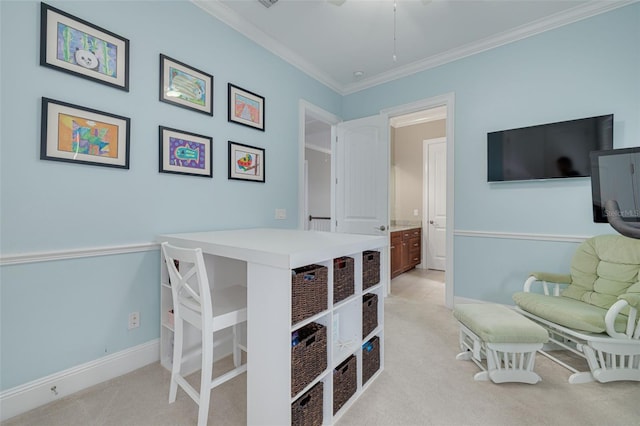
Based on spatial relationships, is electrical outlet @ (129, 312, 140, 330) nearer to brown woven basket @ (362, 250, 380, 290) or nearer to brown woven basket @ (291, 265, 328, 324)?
brown woven basket @ (291, 265, 328, 324)

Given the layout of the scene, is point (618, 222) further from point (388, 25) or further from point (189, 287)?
point (388, 25)

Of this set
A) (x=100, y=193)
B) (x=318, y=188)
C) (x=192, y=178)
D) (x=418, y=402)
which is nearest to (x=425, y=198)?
(x=318, y=188)

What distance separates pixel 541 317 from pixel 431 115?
3995mm

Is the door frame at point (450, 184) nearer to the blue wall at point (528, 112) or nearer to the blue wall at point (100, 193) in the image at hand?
the blue wall at point (528, 112)

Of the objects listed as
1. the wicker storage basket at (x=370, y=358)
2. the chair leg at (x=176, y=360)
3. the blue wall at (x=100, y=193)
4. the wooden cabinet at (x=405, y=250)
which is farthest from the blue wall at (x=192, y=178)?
the wicker storage basket at (x=370, y=358)

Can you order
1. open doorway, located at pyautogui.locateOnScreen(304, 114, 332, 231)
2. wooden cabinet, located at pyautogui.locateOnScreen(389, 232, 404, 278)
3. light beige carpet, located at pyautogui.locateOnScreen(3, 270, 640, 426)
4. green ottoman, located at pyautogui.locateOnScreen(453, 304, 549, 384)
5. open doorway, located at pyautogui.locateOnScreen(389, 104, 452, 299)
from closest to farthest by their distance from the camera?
light beige carpet, located at pyautogui.locateOnScreen(3, 270, 640, 426)
green ottoman, located at pyautogui.locateOnScreen(453, 304, 549, 384)
wooden cabinet, located at pyautogui.locateOnScreen(389, 232, 404, 278)
open doorway, located at pyautogui.locateOnScreen(389, 104, 452, 299)
open doorway, located at pyautogui.locateOnScreen(304, 114, 332, 231)

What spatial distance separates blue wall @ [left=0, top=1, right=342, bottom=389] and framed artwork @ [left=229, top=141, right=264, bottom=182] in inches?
2.7

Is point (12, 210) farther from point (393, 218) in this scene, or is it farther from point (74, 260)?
point (393, 218)

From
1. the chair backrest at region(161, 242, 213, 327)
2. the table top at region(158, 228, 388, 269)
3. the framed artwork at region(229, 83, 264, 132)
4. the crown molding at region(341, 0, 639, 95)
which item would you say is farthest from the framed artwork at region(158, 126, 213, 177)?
the crown molding at region(341, 0, 639, 95)

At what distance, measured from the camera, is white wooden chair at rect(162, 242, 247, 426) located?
1326mm

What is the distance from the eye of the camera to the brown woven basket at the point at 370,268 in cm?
175

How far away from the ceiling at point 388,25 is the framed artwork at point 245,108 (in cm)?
58

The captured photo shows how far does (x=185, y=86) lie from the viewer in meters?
2.16

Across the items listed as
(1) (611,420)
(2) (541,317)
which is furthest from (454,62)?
(1) (611,420)
